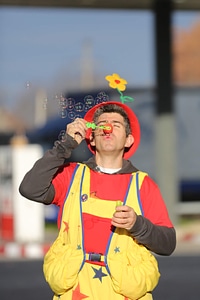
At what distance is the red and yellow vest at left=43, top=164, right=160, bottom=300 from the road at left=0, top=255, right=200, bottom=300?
5.77 m

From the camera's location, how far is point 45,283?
11.5 meters

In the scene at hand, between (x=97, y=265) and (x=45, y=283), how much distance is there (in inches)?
286

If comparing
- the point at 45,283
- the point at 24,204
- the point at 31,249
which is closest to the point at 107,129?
the point at 45,283

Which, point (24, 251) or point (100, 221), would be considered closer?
point (100, 221)

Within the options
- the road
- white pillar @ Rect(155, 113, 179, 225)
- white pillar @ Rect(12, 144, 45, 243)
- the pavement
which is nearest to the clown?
the road

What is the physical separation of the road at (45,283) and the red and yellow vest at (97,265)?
577 centimetres

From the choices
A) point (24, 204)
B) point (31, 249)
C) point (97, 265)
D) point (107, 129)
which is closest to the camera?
point (97, 265)

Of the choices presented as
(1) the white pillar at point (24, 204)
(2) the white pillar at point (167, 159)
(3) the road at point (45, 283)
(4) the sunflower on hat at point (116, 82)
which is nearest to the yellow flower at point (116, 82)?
(4) the sunflower on hat at point (116, 82)

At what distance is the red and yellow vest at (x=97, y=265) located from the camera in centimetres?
424

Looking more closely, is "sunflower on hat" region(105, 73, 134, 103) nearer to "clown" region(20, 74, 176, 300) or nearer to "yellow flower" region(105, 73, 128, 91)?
"yellow flower" region(105, 73, 128, 91)

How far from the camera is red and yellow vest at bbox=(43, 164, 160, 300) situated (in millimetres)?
4242

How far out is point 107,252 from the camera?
4.30 metres

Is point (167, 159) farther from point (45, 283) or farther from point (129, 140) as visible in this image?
point (129, 140)

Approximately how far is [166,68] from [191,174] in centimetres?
436
